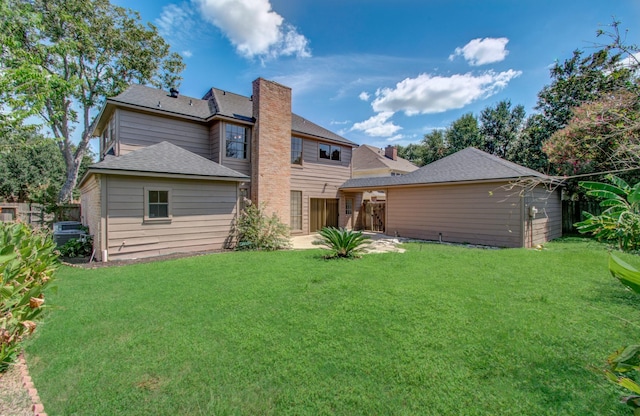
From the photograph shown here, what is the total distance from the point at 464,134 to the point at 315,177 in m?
18.7

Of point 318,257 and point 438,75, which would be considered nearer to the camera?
point 318,257

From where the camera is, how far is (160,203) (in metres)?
9.48

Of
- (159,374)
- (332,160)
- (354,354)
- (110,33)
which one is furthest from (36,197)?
(354,354)

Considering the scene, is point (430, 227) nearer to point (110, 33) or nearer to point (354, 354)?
point (354, 354)

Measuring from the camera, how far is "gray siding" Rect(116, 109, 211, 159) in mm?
10664

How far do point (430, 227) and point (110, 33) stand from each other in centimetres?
2323

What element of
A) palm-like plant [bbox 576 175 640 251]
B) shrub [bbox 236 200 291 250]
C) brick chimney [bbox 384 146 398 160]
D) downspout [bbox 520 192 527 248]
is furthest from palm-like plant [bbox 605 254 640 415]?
brick chimney [bbox 384 146 398 160]

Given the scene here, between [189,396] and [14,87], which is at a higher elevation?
[14,87]

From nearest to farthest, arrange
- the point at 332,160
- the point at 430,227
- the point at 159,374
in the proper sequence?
1. the point at 159,374
2. the point at 430,227
3. the point at 332,160

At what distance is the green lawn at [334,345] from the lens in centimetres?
251

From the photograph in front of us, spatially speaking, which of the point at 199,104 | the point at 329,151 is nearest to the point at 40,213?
the point at 199,104

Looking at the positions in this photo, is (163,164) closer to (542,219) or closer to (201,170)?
(201,170)

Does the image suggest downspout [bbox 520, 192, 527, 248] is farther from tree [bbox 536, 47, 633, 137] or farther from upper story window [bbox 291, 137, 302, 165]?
tree [bbox 536, 47, 633, 137]

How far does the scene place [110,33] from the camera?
18.4 metres
